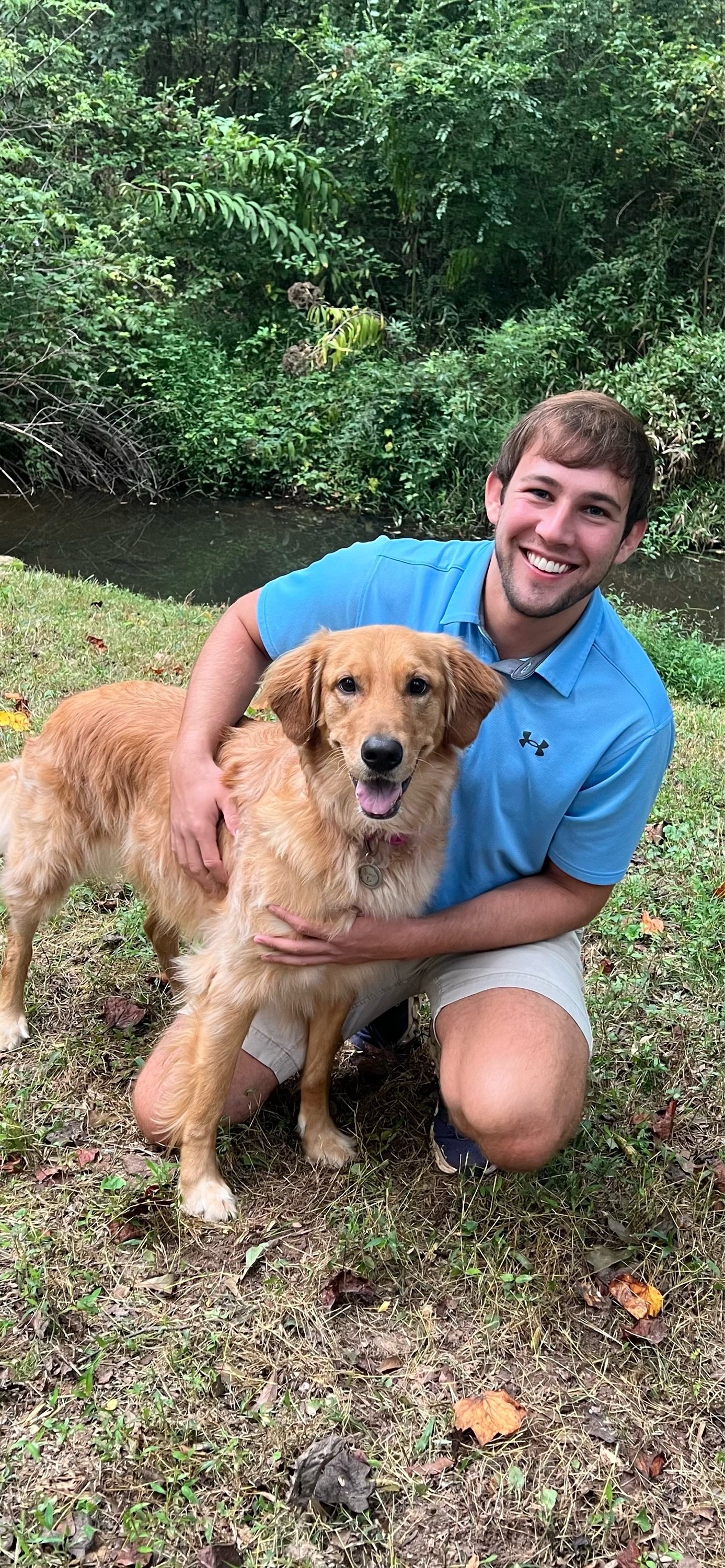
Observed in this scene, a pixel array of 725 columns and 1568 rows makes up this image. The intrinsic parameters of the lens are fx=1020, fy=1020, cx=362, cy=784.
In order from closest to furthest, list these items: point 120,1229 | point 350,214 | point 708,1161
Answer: point 120,1229
point 708,1161
point 350,214

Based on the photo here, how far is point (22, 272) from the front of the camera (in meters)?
11.2

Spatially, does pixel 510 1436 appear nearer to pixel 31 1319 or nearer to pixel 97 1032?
pixel 31 1319

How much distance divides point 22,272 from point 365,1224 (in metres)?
11.6

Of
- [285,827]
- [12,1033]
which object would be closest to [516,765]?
[285,827]

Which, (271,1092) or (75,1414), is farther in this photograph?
(271,1092)

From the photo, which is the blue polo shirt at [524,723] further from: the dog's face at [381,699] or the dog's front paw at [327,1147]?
the dog's front paw at [327,1147]

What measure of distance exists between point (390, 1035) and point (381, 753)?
144 cm

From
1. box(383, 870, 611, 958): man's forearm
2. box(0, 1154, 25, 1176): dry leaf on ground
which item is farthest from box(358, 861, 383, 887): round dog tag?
box(0, 1154, 25, 1176): dry leaf on ground

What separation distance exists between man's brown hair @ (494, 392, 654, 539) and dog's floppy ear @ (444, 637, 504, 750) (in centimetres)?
57

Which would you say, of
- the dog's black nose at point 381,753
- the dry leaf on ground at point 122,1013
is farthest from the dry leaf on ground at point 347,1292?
the dog's black nose at point 381,753

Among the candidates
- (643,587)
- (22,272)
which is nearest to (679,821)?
(643,587)

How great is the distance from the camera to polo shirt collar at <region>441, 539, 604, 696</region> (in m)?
2.58

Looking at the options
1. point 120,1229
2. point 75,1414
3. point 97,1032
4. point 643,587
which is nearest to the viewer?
point 75,1414

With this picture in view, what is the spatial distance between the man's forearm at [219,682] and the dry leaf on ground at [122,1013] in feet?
3.14
